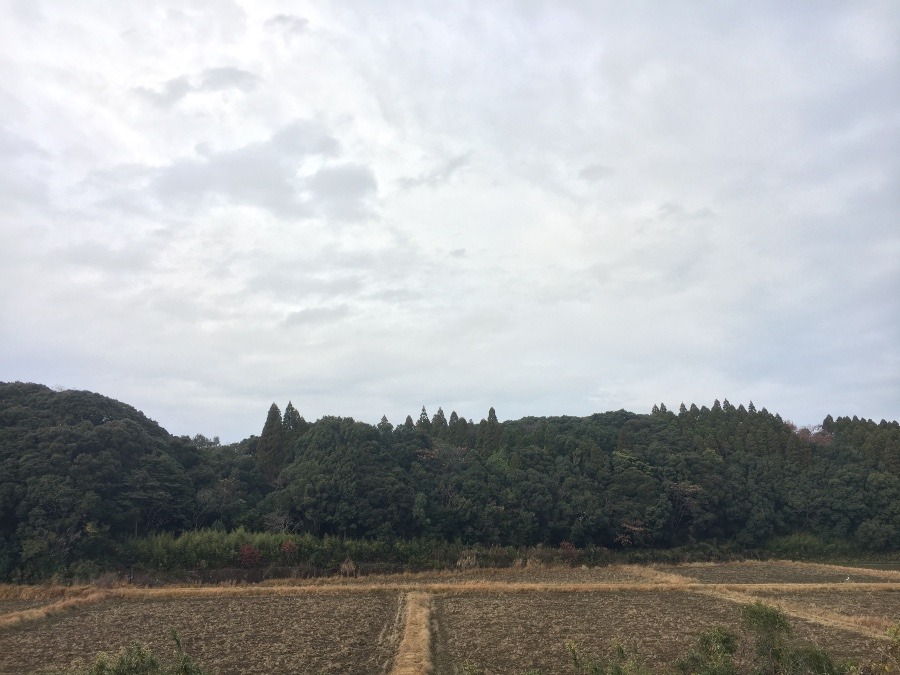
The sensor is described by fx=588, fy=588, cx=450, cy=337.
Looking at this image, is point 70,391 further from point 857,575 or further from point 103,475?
point 857,575

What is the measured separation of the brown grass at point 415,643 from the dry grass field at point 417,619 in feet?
0.15

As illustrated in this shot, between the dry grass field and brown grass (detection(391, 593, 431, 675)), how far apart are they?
0.15ft

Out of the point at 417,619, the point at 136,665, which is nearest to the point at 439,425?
the point at 417,619

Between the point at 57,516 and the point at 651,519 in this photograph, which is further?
the point at 651,519

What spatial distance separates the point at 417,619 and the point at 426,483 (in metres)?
20.3

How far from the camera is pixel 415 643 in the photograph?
608 inches

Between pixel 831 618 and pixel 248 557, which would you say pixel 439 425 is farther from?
pixel 831 618

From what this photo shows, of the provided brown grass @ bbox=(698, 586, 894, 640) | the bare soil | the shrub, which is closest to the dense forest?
the shrub

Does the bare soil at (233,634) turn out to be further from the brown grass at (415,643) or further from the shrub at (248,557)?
the shrub at (248,557)

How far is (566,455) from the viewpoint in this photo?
4612 centimetres

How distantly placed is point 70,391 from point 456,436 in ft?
97.4

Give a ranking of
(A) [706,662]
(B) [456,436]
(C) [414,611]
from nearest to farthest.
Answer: (A) [706,662] < (C) [414,611] < (B) [456,436]

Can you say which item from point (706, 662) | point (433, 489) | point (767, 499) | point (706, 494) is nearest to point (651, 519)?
point (706, 494)

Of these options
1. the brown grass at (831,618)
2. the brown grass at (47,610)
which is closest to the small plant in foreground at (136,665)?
the brown grass at (831,618)
